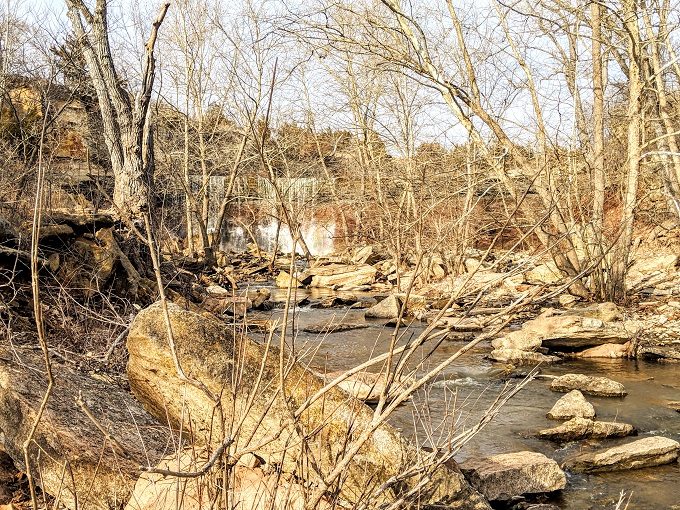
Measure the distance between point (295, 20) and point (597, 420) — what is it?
23.4 feet

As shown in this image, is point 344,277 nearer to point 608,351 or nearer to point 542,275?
point 542,275

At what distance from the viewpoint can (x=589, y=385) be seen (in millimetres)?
7309

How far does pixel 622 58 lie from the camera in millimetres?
12734

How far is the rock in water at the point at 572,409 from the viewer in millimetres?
6301

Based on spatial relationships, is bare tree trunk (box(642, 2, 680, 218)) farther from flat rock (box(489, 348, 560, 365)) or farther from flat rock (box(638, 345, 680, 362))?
flat rock (box(489, 348, 560, 365))

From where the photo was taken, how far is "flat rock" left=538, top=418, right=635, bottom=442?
5832mm

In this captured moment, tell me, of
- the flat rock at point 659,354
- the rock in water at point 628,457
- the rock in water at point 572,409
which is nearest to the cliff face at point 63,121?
the flat rock at point 659,354

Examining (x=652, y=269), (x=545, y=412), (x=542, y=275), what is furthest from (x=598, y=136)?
(x=545, y=412)

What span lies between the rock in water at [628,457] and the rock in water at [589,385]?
6.11ft

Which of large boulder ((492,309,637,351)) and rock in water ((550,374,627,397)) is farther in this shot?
large boulder ((492,309,637,351))

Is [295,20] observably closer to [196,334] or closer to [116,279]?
[116,279]

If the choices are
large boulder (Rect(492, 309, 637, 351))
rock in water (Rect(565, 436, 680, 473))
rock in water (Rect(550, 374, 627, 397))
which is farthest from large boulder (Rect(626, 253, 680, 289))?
rock in water (Rect(565, 436, 680, 473))

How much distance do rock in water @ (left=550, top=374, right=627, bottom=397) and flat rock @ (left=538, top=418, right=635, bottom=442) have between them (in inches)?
50.4

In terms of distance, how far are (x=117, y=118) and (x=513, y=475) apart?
26.1 feet
